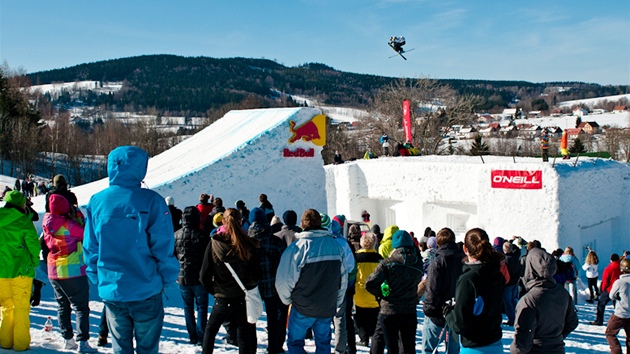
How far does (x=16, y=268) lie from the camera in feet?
17.0

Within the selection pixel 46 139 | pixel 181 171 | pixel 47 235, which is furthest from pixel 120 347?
pixel 46 139

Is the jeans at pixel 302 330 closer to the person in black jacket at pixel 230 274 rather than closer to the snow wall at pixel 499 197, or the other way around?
the person in black jacket at pixel 230 274

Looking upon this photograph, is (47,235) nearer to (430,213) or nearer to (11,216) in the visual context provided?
(11,216)

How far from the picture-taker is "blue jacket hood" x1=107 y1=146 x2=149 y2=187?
3.78 m

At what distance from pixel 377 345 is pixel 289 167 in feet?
36.4

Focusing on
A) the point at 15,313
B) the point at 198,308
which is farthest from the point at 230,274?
the point at 15,313

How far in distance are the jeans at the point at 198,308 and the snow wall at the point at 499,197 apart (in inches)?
463

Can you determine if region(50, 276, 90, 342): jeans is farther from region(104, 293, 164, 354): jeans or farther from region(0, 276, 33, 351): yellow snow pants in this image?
region(104, 293, 164, 354): jeans

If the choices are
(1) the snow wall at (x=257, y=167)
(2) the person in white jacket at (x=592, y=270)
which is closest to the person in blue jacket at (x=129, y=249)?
(2) the person in white jacket at (x=592, y=270)

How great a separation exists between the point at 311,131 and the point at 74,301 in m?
11.5

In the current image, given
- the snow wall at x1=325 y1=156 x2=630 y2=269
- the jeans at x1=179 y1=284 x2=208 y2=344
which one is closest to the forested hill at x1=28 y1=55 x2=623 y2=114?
the snow wall at x1=325 y1=156 x2=630 y2=269

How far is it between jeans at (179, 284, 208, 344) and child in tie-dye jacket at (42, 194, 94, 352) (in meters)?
1.06

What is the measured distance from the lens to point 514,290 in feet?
28.1

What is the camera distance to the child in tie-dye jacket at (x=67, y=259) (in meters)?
5.37
